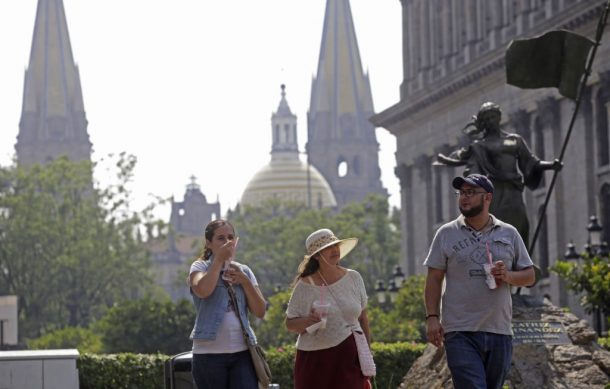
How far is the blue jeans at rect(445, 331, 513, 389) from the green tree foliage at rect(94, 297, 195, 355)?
48751mm

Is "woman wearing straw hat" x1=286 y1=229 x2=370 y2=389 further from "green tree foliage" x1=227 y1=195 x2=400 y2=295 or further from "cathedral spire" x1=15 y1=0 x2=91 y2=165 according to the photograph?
"cathedral spire" x1=15 y1=0 x2=91 y2=165

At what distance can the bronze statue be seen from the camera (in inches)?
834

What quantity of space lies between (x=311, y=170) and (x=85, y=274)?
101 m

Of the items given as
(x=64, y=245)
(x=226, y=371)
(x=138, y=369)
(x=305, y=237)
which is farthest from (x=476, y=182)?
(x=305, y=237)

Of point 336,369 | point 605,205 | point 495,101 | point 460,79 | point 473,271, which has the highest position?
point 460,79

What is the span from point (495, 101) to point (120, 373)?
40472mm

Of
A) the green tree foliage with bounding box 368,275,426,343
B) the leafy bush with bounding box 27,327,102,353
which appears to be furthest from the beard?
the leafy bush with bounding box 27,327,102,353

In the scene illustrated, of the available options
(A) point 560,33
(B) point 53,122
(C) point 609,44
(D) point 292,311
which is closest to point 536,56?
(A) point 560,33

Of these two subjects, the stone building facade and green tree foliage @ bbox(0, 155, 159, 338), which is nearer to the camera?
the stone building facade

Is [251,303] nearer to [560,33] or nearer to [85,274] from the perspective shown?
[560,33]

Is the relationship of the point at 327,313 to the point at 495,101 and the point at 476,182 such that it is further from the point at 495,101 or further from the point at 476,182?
the point at 495,101

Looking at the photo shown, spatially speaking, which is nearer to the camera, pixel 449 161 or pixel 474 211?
pixel 474 211

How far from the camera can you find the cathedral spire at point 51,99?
554ft

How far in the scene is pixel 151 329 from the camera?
63.6m
